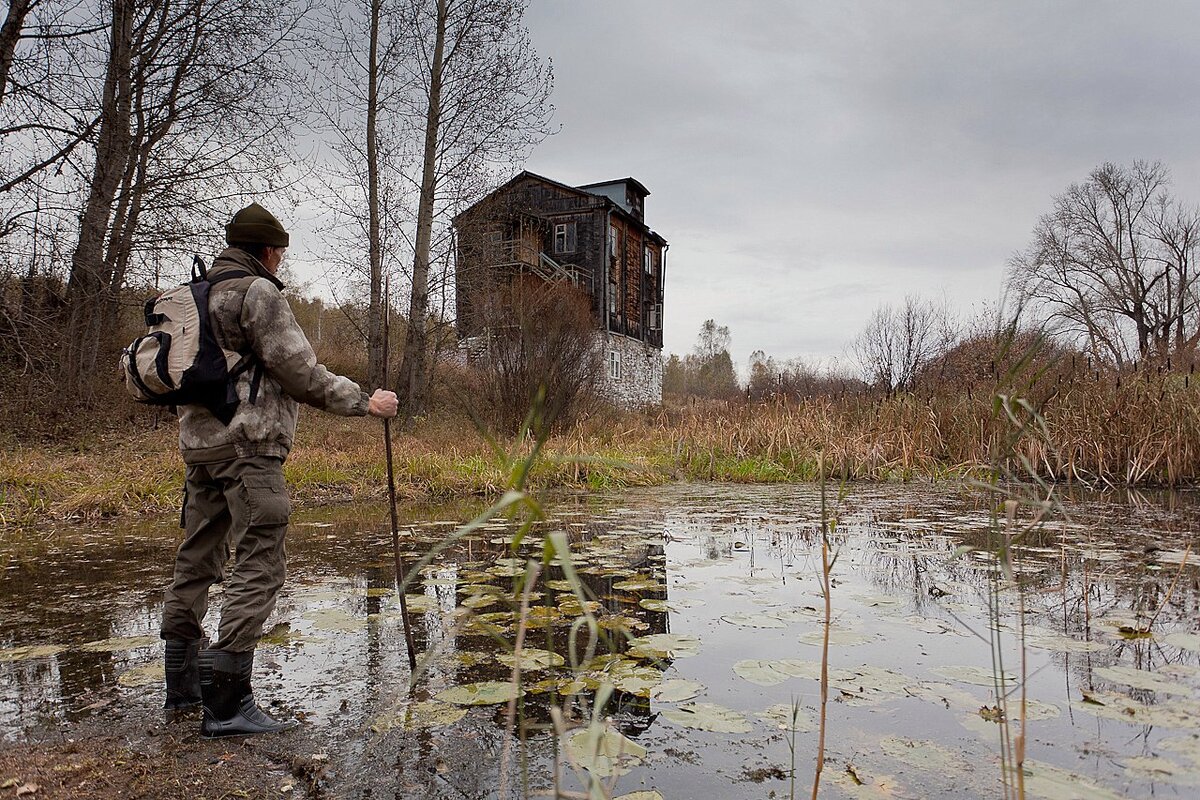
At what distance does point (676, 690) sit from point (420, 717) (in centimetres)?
93

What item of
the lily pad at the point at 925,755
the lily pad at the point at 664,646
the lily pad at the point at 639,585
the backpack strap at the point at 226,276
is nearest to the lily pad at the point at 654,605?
the lily pad at the point at 639,585

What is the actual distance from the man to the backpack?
0.08ft

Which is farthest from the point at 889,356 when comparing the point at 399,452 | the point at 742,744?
the point at 742,744

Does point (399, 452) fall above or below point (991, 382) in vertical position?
below

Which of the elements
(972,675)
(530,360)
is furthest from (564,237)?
(972,675)

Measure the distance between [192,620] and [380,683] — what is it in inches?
29.5

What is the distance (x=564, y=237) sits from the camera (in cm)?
3241

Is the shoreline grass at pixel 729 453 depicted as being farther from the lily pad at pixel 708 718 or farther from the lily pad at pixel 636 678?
the lily pad at pixel 708 718

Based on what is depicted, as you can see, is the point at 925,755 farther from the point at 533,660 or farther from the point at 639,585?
the point at 639,585

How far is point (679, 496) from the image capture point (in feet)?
29.4

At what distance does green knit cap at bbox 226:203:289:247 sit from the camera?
284cm

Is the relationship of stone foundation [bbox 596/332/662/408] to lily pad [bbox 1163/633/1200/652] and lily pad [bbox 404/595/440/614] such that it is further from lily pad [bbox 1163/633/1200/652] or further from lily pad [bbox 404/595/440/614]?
lily pad [bbox 1163/633/1200/652]

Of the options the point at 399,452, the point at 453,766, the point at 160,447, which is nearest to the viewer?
the point at 453,766

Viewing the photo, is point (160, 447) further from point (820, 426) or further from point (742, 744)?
point (742, 744)
